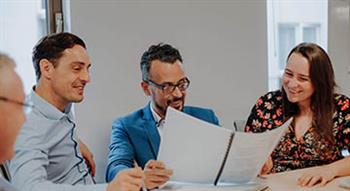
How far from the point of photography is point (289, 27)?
338cm

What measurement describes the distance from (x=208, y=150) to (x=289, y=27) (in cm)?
216

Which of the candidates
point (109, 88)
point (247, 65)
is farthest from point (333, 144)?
point (109, 88)

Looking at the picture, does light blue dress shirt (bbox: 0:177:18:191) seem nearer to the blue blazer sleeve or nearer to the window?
the blue blazer sleeve

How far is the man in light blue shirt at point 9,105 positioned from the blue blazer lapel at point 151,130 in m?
1.33

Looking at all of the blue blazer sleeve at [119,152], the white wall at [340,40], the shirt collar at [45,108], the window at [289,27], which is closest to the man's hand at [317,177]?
the blue blazer sleeve at [119,152]

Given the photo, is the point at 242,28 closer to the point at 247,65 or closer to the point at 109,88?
the point at 247,65

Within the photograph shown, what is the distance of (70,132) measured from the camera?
5.49 feet

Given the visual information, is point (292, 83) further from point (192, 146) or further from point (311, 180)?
point (192, 146)

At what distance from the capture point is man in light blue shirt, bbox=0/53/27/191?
0.74 metres

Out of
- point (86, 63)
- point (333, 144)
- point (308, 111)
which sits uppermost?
point (86, 63)

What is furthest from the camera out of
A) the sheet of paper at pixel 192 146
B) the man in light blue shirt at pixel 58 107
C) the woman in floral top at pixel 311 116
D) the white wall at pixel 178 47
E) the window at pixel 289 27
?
the window at pixel 289 27

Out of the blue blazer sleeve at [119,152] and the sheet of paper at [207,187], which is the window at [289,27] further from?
the sheet of paper at [207,187]

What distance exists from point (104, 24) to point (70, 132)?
971mm

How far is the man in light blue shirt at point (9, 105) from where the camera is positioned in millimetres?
739
